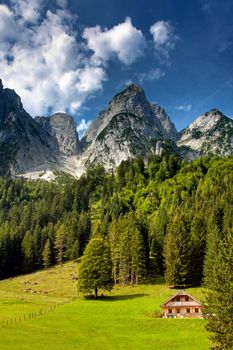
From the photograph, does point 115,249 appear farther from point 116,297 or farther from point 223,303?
point 223,303

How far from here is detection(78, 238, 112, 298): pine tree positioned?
9062 centimetres

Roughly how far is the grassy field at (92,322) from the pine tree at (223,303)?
626 inches

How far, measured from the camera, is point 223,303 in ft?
108

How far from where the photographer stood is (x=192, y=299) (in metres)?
72.8

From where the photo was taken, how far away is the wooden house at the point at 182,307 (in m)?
70.8

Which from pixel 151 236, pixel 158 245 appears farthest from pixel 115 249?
pixel 151 236

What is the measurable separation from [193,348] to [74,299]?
155 feet

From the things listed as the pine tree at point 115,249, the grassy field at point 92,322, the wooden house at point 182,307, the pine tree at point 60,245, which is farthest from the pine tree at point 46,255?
the wooden house at point 182,307

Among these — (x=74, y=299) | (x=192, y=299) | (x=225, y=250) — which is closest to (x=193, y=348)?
(x=225, y=250)

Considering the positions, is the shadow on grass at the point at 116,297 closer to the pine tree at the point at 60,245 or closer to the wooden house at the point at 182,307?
the wooden house at the point at 182,307

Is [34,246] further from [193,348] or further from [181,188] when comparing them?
[193,348]

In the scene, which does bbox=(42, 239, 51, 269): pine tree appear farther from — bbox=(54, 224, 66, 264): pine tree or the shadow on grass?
the shadow on grass

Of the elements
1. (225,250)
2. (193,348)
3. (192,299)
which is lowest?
(193,348)

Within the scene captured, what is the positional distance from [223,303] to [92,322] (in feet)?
116
